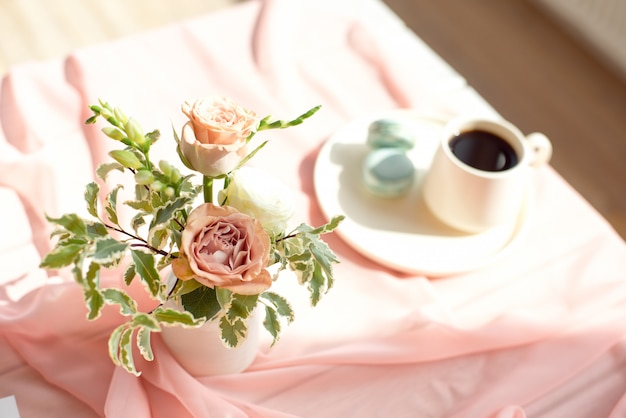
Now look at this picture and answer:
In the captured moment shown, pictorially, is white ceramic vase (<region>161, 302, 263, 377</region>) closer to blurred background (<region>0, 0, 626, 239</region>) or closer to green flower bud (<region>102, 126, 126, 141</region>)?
green flower bud (<region>102, 126, 126, 141</region>)

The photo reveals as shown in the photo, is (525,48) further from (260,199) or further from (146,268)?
(146,268)

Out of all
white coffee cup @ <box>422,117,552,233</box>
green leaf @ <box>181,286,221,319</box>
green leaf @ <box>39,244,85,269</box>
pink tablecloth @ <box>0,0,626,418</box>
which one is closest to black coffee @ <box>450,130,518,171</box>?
white coffee cup @ <box>422,117,552,233</box>

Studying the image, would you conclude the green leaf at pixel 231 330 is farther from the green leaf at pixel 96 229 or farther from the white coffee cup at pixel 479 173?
the white coffee cup at pixel 479 173

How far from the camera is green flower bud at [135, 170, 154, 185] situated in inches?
27.9

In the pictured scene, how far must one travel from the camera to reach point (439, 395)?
95cm

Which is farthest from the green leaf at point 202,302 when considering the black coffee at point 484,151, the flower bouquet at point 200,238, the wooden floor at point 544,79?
the wooden floor at point 544,79

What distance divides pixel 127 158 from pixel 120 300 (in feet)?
0.43

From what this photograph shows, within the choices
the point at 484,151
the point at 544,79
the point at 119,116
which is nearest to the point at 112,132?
the point at 119,116

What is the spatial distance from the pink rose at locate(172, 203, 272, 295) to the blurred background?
4.98ft

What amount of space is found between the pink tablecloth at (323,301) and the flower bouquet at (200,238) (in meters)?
0.17

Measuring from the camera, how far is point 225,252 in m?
0.71

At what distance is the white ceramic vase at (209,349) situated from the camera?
2.83ft

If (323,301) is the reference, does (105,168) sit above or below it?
above

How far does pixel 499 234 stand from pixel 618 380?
0.24 m
